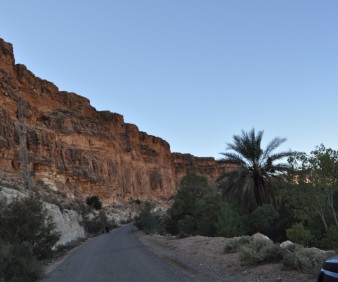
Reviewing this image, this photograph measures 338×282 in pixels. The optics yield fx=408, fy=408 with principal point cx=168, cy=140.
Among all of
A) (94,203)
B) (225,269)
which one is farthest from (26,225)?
(94,203)

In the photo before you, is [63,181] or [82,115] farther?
[82,115]


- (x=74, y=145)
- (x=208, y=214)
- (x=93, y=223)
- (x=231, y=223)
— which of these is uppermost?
(x=74, y=145)

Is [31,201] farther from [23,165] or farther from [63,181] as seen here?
[63,181]

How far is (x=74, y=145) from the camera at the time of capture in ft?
287

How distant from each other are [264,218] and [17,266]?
1352 cm

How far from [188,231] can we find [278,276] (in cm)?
2407

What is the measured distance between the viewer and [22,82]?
7938 cm

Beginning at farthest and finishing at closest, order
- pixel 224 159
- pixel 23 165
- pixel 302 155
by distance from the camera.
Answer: pixel 23 165 < pixel 224 159 < pixel 302 155

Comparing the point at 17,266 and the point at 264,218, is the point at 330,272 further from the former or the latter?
the point at 264,218

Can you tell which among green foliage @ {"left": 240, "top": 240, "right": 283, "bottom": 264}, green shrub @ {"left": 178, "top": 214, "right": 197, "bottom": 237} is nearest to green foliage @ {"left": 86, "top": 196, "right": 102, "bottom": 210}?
green shrub @ {"left": 178, "top": 214, "right": 197, "bottom": 237}

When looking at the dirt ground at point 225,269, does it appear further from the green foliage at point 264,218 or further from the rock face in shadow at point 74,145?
the rock face in shadow at point 74,145

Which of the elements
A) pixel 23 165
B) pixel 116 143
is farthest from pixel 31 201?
pixel 116 143

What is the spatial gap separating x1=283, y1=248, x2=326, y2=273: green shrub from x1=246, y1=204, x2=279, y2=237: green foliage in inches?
507

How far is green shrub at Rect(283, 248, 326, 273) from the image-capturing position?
8.77m
